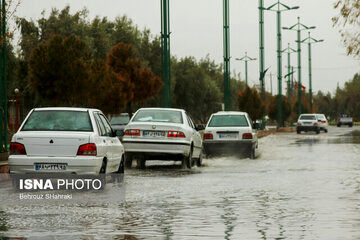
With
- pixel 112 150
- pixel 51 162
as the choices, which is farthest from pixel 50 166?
pixel 112 150

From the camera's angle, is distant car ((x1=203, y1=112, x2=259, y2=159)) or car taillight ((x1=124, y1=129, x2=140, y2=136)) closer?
car taillight ((x1=124, y1=129, x2=140, y2=136))

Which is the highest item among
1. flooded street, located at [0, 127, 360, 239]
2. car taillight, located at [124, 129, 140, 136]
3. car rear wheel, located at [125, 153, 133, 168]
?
car taillight, located at [124, 129, 140, 136]

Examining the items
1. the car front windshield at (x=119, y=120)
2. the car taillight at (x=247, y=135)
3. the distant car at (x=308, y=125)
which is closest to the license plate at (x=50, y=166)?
the car taillight at (x=247, y=135)


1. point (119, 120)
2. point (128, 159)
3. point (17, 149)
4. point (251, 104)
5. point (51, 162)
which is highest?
point (251, 104)

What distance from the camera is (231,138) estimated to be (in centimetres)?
2742

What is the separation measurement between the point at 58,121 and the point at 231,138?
1264 cm

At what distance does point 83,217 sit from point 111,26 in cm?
6889

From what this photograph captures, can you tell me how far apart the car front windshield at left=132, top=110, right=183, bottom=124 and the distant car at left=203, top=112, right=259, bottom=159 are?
5129 mm

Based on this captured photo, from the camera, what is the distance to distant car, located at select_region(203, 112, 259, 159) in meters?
27.3

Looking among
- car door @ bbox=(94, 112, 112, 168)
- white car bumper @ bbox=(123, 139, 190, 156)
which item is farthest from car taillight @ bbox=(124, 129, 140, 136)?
car door @ bbox=(94, 112, 112, 168)

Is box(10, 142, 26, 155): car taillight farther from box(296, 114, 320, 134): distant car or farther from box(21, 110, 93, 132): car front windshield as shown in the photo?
box(296, 114, 320, 134): distant car

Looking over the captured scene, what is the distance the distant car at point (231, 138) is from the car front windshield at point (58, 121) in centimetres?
1207

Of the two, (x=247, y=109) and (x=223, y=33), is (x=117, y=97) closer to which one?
(x=223, y=33)

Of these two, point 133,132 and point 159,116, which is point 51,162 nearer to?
point 133,132
